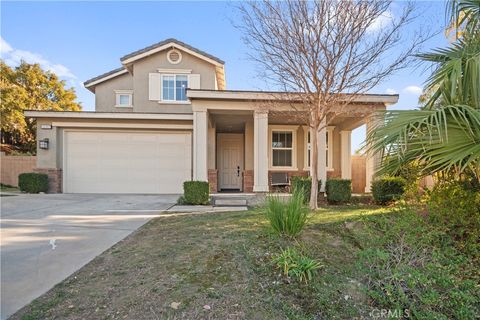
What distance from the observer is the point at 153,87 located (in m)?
13.4

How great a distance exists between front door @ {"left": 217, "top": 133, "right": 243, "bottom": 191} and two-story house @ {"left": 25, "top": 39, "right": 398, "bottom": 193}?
5cm

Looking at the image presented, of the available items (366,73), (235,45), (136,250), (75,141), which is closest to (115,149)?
(75,141)

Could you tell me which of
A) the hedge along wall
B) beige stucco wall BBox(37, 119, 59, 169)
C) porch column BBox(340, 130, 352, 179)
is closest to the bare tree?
porch column BBox(340, 130, 352, 179)

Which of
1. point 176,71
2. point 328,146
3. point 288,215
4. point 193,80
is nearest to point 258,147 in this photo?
point 328,146

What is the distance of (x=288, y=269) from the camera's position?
9.95 feet

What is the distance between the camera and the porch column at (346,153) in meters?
A: 12.6

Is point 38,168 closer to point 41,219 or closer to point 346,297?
point 41,219

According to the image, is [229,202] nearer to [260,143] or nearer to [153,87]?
[260,143]

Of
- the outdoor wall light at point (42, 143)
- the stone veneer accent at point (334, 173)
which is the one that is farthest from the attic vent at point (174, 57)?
the stone veneer accent at point (334, 173)

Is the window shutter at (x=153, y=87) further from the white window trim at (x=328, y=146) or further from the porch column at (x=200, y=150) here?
the white window trim at (x=328, y=146)

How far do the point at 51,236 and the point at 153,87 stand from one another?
947cm

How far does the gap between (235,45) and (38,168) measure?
32.5 ft

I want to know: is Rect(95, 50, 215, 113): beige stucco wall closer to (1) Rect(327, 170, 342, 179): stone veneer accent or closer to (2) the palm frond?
(1) Rect(327, 170, 342, 179): stone veneer accent

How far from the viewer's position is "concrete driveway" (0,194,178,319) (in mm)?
3299
